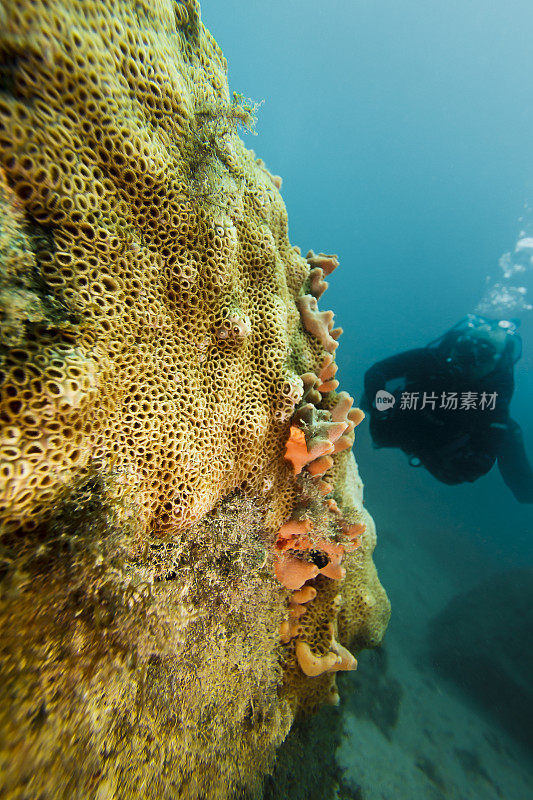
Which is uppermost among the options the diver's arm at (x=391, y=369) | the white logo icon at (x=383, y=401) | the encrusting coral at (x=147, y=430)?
the diver's arm at (x=391, y=369)

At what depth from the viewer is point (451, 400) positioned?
9039 mm

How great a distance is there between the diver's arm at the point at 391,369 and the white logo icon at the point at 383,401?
144 millimetres

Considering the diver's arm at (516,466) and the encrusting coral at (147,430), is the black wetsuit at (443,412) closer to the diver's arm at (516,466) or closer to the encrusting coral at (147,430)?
the diver's arm at (516,466)

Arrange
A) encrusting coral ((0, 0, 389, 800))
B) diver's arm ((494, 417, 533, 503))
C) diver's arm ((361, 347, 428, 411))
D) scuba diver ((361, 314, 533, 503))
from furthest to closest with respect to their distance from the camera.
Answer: diver's arm ((494, 417, 533, 503)) → diver's arm ((361, 347, 428, 411)) → scuba diver ((361, 314, 533, 503)) → encrusting coral ((0, 0, 389, 800))

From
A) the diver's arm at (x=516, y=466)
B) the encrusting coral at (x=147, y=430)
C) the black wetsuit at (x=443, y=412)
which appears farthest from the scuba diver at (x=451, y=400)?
the encrusting coral at (x=147, y=430)

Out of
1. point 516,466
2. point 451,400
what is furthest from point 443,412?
point 516,466

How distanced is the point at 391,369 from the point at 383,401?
1.00 m

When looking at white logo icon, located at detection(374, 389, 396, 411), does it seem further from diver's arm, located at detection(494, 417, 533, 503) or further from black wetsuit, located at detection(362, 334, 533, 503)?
diver's arm, located at detection(494, 417, 533, 503)

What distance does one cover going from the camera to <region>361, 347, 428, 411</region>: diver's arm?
9.16 m

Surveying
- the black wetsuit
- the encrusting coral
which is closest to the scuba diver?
the black wetsuit

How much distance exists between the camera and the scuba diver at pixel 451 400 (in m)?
9.00

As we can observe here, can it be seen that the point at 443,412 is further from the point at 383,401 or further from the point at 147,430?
the point at 147,430

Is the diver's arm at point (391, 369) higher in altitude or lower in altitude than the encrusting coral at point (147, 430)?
higher

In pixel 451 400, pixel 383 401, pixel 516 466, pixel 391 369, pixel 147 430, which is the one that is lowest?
pixel 147 430
